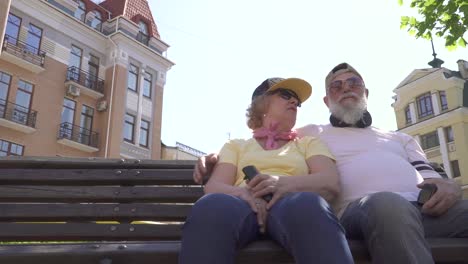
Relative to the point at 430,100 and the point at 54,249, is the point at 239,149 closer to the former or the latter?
the point at 54,249

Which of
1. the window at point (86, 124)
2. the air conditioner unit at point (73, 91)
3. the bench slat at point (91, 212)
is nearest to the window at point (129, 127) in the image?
the window at point (86, 124)

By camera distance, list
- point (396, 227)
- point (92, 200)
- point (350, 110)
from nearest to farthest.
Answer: point (396, 227) < point (92, 200) < point (350, 110)

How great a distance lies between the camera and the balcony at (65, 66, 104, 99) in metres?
23.0

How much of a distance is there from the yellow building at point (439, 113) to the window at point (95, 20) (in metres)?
21.0

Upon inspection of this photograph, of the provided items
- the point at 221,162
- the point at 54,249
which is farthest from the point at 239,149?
the point at 54,249

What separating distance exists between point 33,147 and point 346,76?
20155 mm

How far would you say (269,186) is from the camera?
2322mm

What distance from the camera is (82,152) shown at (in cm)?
2297

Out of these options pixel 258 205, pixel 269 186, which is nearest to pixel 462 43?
pixel 269 186

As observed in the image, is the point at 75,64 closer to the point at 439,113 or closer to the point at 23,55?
the point at 23,55

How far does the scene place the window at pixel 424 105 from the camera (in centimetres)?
3266

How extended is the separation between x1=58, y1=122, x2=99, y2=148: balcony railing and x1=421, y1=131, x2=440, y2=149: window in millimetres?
21043

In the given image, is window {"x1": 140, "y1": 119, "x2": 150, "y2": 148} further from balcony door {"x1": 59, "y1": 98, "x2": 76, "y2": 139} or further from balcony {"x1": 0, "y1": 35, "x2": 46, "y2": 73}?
balcony {"x1": 0, "y1": 35, "x2": 46, "y2": 73}

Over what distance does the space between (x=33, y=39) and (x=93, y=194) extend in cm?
2113
